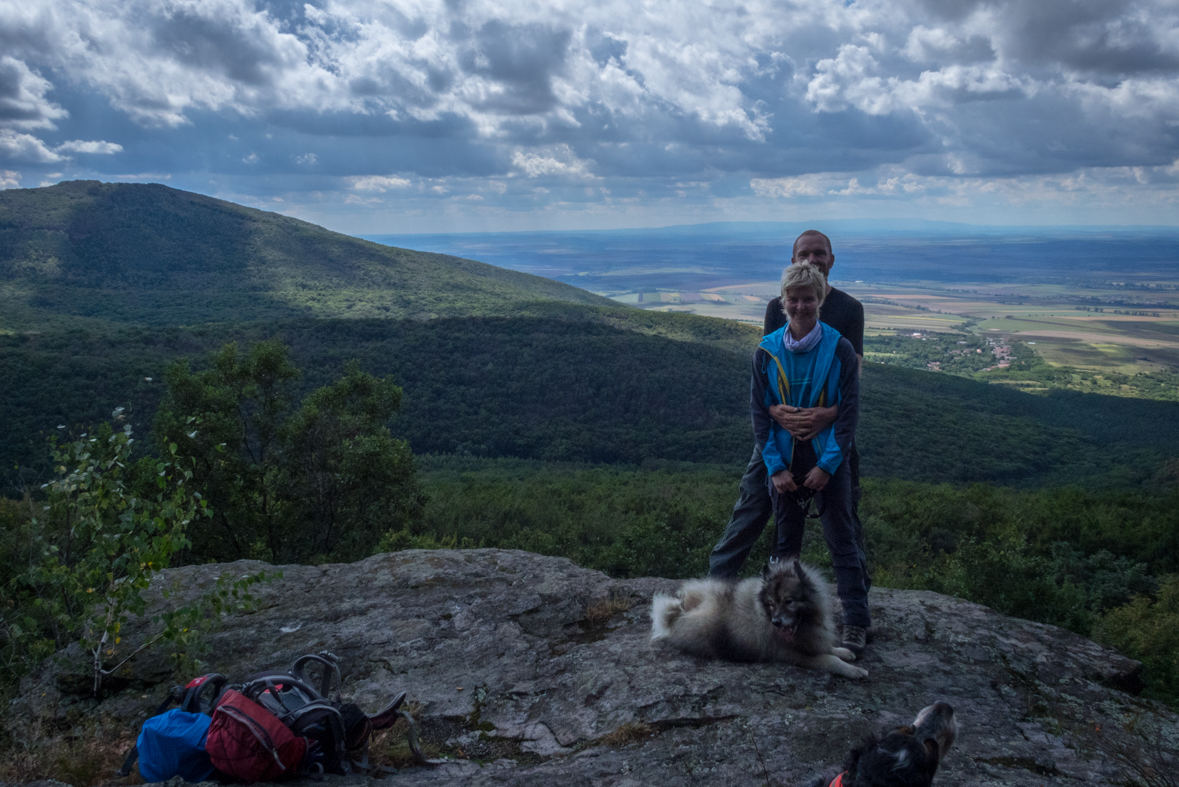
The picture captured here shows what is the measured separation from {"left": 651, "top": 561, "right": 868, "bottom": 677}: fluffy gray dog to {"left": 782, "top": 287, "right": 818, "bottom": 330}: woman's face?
137 cm

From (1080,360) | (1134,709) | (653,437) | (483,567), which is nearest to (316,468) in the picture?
(483,567)

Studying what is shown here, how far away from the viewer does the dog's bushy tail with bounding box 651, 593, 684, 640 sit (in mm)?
3863

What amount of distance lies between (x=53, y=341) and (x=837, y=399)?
45.5 m

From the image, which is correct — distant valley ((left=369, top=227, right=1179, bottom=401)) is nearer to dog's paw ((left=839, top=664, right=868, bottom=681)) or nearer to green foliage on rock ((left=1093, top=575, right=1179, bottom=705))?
green foliage on rock ((left=1093, top=575, right=1179, bottom=705))

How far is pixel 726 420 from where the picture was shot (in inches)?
1687

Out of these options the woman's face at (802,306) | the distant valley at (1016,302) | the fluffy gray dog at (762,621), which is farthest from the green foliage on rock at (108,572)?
the distant valley at (1016,302)

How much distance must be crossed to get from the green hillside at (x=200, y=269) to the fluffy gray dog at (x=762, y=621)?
2575 inches

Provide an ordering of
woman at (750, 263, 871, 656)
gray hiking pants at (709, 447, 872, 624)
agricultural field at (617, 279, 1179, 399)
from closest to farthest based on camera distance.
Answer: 1. woman at (750, 263, 871, 656)
2. gray hiking pants at (709, 447, 872, 624)
3. agricultural field at (617, 279, 1179, 399)

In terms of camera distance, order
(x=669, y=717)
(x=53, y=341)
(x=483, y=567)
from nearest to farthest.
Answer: (x=669, y=717), (x=483, y=567), (x=53, y=341)

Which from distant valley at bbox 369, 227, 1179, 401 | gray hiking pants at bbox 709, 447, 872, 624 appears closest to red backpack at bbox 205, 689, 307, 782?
gray hiking pants at bbox 709, 447, 872, 624

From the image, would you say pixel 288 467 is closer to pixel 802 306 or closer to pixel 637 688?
pixel 637 688

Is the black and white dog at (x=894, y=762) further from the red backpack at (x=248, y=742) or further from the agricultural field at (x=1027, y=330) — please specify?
the agricultural field at (x=1027, y=330)

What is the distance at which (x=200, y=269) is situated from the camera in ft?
321

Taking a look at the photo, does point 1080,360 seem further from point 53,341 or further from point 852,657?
point 53,341
